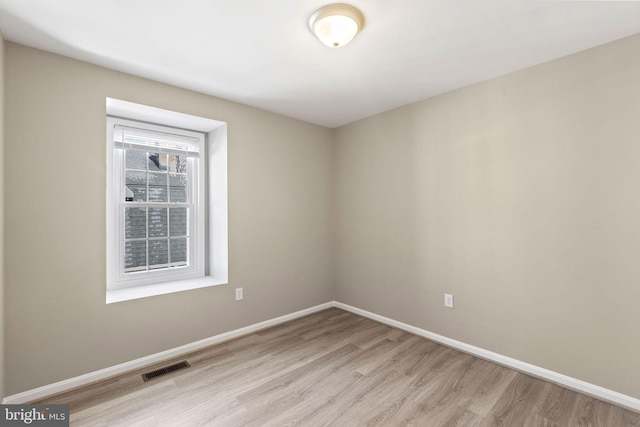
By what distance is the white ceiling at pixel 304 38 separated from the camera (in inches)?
66.1

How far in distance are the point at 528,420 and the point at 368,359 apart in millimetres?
1148

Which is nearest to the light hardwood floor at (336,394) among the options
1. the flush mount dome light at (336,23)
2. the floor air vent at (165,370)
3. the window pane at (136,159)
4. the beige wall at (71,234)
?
the floor air vent at (165,370)

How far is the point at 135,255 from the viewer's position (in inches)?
113

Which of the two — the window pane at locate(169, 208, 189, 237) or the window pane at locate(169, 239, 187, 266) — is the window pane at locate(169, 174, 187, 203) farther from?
the window pane at locate(169, 239, 187, 266)

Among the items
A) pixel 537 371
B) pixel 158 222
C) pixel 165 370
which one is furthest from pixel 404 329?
pixel 158 222

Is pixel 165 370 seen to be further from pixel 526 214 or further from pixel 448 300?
pixel 526 214

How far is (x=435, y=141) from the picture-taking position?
295cm

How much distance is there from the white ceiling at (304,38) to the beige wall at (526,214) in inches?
12.0

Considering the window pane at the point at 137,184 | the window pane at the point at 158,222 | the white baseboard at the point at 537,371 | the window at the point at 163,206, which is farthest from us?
the window pane at the point at 158,222

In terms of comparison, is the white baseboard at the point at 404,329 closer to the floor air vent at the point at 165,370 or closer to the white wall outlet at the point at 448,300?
the floor air vent at the point at 165,370

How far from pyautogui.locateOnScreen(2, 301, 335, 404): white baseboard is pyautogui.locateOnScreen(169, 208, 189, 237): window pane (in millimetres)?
1120

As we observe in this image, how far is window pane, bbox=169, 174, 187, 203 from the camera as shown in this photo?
310 centimetres

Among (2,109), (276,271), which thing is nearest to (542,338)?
(276,271)

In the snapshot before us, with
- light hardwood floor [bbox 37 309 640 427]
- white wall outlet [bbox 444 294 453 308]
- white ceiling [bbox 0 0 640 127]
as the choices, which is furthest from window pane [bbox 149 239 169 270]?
white wall outlet [bbox 444 294 453 308]
